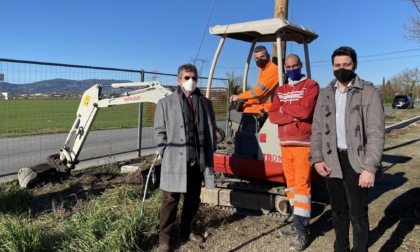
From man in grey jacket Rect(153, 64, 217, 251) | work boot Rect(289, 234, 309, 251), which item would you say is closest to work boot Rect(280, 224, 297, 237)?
work boot Rect(289, 234, 309, 251)

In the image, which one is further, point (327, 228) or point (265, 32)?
point (265, 32)

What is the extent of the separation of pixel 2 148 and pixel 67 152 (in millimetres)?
7202

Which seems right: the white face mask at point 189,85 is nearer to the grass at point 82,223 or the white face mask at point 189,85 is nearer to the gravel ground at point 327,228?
the grass at point 82,223

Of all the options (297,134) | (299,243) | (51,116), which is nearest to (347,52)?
(297,134)

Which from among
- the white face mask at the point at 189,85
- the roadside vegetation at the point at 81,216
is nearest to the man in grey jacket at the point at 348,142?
the white face mask at the point at 189,85

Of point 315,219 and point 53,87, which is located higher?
point 53,87

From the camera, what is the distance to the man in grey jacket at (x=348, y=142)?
3609 millimetres

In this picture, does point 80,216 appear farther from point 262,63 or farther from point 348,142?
point 348,142

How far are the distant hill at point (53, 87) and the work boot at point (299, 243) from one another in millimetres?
5465

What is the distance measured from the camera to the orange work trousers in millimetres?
4594

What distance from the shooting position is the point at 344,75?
3789 mm

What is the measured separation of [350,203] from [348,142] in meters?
0.60

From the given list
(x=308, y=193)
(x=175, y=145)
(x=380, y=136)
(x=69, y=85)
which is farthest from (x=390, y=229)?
(x=69, y=85)

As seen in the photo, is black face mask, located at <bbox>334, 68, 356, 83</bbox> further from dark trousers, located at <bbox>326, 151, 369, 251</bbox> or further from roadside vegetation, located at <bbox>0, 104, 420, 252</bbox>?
roadside vegetation, located at <bbox>0, 104, 420, 252</bbox>
